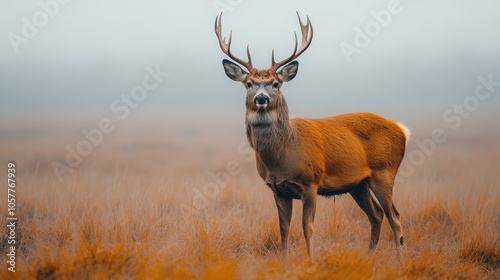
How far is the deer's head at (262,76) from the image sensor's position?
6785 mm

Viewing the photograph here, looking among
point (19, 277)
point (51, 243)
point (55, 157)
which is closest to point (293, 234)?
point (51, 243)

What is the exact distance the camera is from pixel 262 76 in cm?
699

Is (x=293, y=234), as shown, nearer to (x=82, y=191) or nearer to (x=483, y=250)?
(x=483, y=250)

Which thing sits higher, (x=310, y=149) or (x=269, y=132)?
(x=269, y=132)

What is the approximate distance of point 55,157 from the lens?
21.8m

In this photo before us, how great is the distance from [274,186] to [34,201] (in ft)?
13.6

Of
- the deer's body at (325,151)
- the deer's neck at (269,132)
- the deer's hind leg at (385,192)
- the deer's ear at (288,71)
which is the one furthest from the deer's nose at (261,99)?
the deer's hind leg at (385,192)

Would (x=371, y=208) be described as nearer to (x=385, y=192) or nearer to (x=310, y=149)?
(x=385, y=192)

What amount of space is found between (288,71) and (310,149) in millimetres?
970

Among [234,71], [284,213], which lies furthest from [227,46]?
[284,213]

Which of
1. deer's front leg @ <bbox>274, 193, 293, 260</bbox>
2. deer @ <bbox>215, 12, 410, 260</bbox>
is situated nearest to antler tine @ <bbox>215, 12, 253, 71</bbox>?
deer @ <bbox>215, 12, 410, 260</bbox>

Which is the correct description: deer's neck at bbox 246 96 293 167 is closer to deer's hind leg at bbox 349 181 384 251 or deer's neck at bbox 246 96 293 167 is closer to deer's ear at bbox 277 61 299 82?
deer's ear at bbox 277 61 299 82

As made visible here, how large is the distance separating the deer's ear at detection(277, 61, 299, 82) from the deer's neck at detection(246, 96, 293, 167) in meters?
0.33

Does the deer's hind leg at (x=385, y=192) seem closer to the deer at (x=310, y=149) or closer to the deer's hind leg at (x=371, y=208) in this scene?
the deer at (x=310, y=149)
